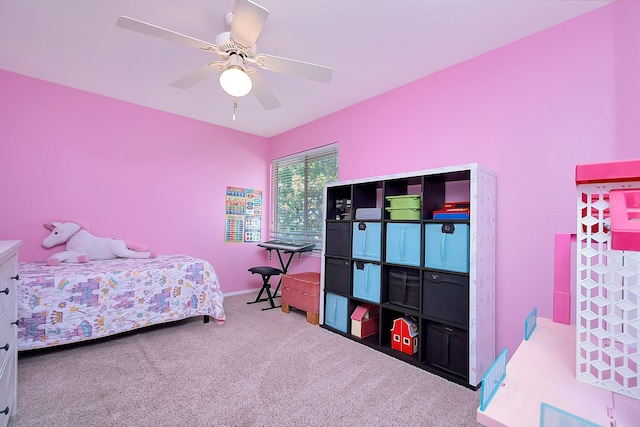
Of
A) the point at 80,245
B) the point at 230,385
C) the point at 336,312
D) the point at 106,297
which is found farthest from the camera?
the point at 80,245

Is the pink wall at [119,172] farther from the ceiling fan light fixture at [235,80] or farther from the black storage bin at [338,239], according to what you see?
the ceiling fan light fixture at [235,80]

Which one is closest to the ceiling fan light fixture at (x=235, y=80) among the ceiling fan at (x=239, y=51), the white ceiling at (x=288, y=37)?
the ceiling fan at (x=239, y=51)

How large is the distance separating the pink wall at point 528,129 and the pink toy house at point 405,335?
0.64 meters

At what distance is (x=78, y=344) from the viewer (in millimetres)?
2660

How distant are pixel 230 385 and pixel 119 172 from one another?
287 cm

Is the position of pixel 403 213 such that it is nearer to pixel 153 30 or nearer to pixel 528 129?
pixel 528 129

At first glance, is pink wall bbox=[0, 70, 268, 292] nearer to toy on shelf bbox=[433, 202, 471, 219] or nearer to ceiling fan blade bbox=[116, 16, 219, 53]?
ceiling fan blade bbox=[116, 16, 219, 53]

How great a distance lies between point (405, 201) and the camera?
2539mm

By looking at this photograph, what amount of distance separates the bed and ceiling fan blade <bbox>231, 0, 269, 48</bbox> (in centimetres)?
230

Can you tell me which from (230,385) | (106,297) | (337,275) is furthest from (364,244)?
(106,297)

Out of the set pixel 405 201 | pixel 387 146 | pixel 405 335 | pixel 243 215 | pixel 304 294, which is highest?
pixel 387 146

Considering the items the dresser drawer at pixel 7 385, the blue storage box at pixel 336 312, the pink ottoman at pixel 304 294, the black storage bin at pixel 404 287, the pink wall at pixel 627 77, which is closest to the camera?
the dresser drawer at pixel 7 385

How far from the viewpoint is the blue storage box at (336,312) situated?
9.71 feet

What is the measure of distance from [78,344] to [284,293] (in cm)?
201
